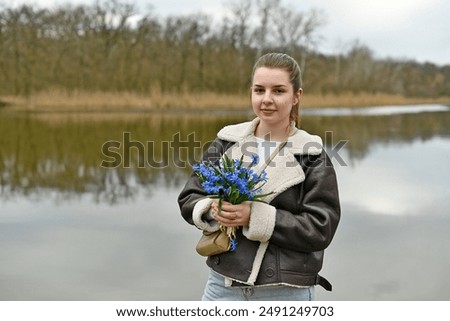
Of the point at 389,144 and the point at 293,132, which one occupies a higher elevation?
the point at 293,132

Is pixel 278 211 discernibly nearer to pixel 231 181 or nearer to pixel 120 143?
pixel 231 181

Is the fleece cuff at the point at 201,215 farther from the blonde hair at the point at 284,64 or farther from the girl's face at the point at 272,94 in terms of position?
the blonde hair at the point at 284,64

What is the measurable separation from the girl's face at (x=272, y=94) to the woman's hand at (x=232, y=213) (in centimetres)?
24

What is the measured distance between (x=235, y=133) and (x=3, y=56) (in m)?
17.6

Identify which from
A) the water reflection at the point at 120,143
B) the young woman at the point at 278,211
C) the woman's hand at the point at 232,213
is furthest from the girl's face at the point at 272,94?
the water reflection at the point at 120,143

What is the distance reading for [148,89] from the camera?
55.5 feet

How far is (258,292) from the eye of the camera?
1593 mm

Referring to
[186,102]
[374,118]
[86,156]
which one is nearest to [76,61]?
[186,102]

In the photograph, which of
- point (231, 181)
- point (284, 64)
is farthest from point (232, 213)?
point (284, 64)

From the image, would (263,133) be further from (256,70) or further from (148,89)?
(148,89)

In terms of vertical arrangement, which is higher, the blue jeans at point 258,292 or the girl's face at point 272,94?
the girl's face at point 272,94

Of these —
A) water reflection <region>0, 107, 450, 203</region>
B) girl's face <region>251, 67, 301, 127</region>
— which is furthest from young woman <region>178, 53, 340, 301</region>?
water reflection <region>0, 107, 450, 203</region>

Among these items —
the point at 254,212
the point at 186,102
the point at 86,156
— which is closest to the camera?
the point at 254,212

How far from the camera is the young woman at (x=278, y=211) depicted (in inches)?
59.4
